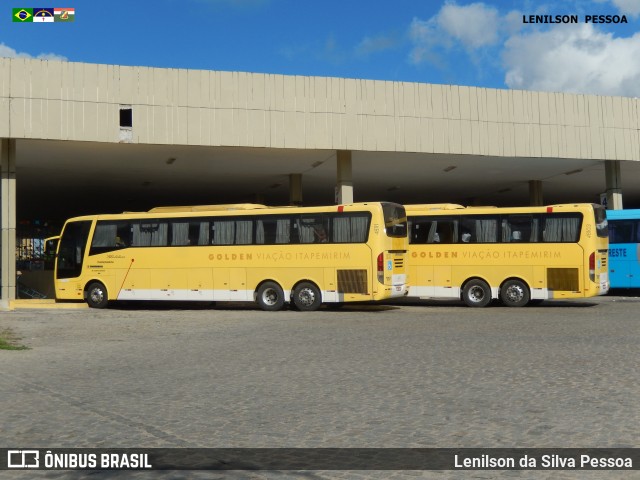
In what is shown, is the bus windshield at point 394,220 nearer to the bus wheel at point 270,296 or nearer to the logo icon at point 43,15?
the bus wheel at point 270,296

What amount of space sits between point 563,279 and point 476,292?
253cm

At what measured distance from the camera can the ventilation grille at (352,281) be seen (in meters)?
20.2

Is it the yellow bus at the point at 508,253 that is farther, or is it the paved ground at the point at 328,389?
the yellow bus at the point at 508,253

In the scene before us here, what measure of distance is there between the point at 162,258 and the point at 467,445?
1837cm

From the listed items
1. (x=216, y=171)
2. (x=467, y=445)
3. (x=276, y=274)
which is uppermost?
(x=216, y=171)

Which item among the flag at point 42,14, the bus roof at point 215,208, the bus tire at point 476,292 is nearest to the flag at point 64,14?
the flag at point 42,14

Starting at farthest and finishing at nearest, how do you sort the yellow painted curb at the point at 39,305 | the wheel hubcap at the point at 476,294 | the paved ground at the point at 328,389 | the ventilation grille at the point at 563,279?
the yellow painted curb at the point at 39,305 → the wheel hubcap at the point at 476,294 → the ventilation grille at the point at 563,279 → the paved ground at the point at 328,389

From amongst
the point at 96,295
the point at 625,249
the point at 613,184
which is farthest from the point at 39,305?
the point at 613,184

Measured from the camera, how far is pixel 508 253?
70.8 ft

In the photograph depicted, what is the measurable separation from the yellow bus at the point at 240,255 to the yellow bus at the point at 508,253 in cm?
174

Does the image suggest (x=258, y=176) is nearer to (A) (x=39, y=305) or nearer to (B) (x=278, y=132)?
(B) (x=278, y=132)

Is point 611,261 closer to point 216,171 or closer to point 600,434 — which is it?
point 216,171

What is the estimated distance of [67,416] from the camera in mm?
6570

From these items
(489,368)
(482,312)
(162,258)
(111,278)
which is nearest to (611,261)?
(482,312)
